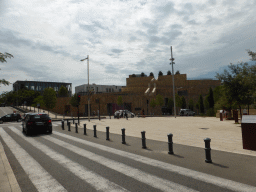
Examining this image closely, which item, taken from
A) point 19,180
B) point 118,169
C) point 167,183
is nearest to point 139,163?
point 118,169

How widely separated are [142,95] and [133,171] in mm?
47292

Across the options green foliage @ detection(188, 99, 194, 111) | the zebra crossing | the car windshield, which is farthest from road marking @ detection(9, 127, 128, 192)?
green foliage @ detection(188, 99, 194, 111)

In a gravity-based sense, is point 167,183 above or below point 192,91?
below

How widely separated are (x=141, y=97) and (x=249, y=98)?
35138mm

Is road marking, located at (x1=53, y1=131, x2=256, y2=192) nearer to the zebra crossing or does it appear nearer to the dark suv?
the zebra crossing

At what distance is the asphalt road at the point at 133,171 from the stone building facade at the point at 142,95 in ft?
120

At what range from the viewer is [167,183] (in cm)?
450

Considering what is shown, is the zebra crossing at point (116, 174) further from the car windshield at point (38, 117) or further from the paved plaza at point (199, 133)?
the car windshield at point (38, 117)

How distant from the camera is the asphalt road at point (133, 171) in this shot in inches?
173

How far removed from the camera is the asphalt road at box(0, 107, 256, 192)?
4.39 metres

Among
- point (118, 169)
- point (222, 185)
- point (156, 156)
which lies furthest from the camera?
point (156, 156)

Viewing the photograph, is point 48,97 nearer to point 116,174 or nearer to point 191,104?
point 191,104

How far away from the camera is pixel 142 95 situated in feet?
172

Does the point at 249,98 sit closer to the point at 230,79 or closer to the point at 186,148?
the point at 230,79
